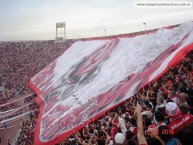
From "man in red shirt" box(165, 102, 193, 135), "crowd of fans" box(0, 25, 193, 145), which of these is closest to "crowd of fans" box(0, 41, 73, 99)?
"crowd of fans" box(0, 25, 193, 145)

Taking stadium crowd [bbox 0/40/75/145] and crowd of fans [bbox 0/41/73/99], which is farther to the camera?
crowd of fans [bbox 0/41/73/99]

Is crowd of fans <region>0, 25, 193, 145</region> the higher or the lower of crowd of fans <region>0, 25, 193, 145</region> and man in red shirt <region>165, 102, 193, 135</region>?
the lower

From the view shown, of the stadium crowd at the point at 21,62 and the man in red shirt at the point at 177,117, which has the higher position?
the man in red shirt at the point at 177,117

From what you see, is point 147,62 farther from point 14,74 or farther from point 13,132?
point 14,74

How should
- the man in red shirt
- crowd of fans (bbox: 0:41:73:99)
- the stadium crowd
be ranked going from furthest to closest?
1. crowd of fans (bbox: 0:41:73:99)
2. the stadium crowd
3. the man in red shirt

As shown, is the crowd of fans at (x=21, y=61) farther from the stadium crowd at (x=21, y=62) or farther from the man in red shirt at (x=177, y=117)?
the man in red shirt at (x=177, y=117)

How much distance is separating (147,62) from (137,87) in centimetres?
221

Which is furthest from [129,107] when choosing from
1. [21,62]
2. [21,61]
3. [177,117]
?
[21,61]

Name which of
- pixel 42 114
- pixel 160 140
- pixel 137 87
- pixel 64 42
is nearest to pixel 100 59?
pixel 42 114

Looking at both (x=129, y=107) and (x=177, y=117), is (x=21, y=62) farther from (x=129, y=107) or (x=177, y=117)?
(x=177, y=117)

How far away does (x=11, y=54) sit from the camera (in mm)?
43312

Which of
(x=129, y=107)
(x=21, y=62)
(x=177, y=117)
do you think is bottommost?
(x=21, y=62)

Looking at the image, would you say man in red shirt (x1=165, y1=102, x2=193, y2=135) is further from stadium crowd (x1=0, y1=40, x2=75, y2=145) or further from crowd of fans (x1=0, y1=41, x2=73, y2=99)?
crowd of fans (x1=0, y1=41, x2=73, y2=99)

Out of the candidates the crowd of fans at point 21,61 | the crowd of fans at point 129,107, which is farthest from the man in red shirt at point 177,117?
the crowd of fans at point 21,61
